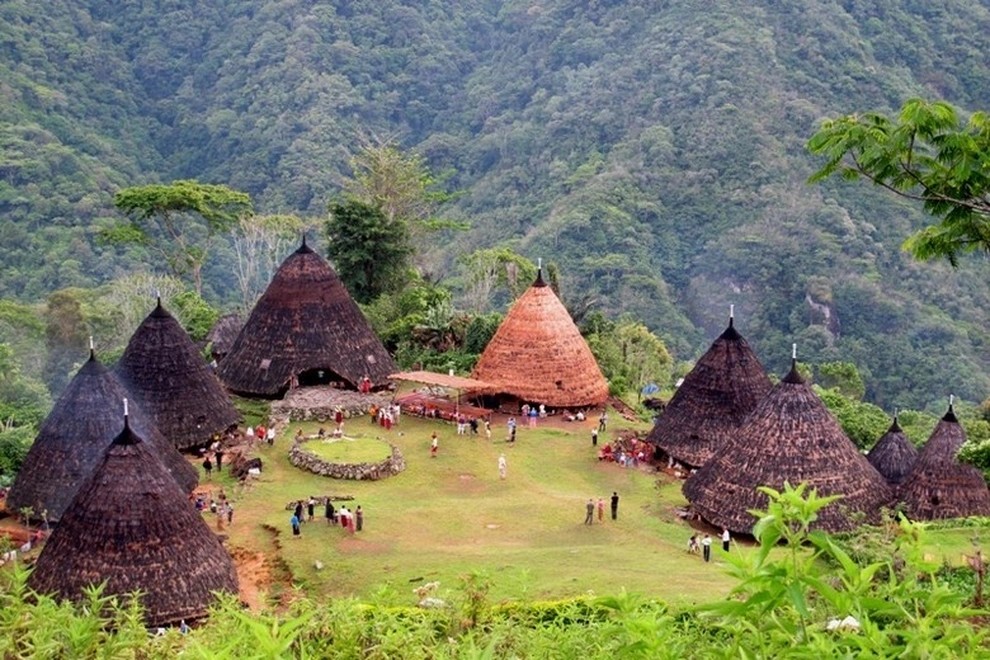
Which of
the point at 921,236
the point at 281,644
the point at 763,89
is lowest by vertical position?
the point at 281,644

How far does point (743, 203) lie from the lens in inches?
1854

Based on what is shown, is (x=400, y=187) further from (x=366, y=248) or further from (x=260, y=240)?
(x=366, y=248)

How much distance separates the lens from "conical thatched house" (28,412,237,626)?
50.4ft

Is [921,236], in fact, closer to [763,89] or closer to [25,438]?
[25,438]

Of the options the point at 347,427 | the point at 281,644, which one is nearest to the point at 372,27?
the point at 347,427

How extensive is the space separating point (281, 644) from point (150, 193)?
38.5 meters

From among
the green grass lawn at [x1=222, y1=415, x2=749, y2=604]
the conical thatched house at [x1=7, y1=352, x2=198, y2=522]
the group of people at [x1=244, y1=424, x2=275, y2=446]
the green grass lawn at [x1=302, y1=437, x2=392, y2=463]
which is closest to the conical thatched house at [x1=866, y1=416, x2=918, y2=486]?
the green grass lawn at [x1=222, y1=415, x2=749, y2=604]

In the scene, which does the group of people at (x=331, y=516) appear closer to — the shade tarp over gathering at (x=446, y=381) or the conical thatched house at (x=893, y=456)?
the shade tarp over gathering at (x=446, y=381)

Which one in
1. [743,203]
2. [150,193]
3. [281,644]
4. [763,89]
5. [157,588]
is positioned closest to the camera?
[281,644]

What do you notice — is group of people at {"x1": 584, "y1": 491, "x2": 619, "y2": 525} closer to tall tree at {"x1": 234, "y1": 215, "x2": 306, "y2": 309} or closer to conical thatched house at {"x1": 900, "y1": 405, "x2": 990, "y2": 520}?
conical thatched house at {"x1": 900, "y1": 405, "x2": 990, "y2": 520}

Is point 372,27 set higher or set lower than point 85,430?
higher

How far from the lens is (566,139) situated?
5528 centimetres

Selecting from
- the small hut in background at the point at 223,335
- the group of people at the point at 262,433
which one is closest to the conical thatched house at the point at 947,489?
the group of people at the point at 262,433

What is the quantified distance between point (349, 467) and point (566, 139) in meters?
35.5
